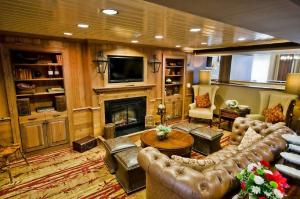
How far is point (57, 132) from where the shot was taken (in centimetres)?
372

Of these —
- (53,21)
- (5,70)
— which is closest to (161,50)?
(53,21)

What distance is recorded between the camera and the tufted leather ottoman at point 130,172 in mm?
2473

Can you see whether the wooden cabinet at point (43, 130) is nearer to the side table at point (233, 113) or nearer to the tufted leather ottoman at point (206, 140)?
the tufted leather ottoman at point (206, 140)

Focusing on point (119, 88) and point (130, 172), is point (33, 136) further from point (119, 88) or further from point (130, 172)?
point (130, 172)

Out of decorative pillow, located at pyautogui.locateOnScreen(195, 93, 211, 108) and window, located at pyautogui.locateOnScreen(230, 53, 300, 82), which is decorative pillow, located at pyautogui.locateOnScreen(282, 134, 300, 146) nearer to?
decorative pillow, located at pyautogui.locateOnScreen(195, 93, 211, 108)

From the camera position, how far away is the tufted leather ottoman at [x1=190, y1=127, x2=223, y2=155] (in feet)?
11.4

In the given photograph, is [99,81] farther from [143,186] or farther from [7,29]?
[143,186]

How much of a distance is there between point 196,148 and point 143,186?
5.18 ft

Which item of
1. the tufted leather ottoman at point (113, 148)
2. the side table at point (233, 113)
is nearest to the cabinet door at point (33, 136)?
the tufted leather ottoman at point (113, 148)

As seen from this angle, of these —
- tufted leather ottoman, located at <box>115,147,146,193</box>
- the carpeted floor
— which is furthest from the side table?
tufted leather ottoman, located at <box>115,147,146,193</box>

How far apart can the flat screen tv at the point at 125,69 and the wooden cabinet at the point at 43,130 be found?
1.44m

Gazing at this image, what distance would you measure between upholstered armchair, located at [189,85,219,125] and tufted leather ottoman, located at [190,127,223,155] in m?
1.31

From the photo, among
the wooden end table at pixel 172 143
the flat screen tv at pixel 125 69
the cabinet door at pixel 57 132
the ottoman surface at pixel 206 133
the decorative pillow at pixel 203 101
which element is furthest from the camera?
the decorative pillow at pixel 203 101

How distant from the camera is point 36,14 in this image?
6.43ft
